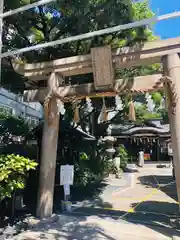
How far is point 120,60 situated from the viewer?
21.0 ft

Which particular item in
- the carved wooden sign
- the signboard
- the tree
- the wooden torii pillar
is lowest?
the signboard

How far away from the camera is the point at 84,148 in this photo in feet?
37.3

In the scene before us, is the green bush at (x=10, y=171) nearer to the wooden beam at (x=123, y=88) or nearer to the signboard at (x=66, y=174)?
the signboard at (x=66, y=174)

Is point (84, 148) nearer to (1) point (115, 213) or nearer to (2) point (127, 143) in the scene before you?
(1) point (115, 213)

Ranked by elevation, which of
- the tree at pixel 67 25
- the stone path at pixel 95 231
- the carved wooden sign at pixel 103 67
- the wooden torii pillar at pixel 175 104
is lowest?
the stone path at pixel 95 231

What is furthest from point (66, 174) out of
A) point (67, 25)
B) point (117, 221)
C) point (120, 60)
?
point (67, 25)

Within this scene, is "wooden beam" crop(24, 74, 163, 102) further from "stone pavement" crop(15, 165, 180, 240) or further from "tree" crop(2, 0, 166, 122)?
"stone pavement" crop(15, 165, 180, 240)

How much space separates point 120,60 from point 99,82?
32.7 inches

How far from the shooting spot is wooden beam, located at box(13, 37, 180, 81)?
19.5 feet

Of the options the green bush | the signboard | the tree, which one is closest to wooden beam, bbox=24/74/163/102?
the tree

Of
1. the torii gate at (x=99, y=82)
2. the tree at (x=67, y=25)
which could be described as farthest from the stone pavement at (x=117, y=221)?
the tree at (x=67, y=25)

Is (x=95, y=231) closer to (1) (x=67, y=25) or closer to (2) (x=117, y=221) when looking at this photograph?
(2) (x=117, y=221)

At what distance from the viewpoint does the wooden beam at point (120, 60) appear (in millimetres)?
5957

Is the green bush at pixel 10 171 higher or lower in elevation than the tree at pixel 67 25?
lower
